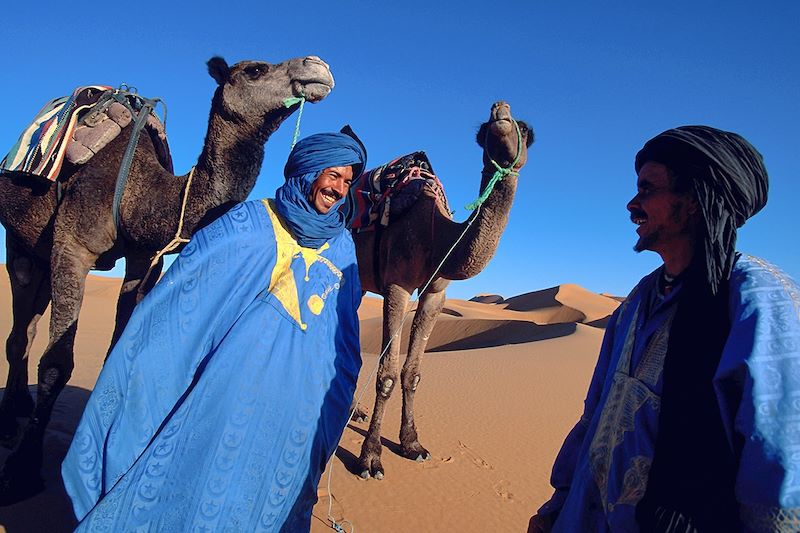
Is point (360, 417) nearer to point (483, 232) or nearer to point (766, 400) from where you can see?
point (483, 232)

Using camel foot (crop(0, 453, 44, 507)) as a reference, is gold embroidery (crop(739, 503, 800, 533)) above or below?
above

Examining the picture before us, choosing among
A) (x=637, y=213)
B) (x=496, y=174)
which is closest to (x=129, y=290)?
(x=496, y=174)

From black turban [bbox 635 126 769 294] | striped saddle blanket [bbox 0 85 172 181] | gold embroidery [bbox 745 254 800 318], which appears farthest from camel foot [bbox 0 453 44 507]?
gold embroidery [bbox 745 254 800 318]

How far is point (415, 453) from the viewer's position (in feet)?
17.0

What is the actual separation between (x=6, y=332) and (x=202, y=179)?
14.2 metres

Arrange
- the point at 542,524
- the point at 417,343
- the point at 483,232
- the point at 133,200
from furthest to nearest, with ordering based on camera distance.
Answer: the point at 417,343
the point at 483,232
the point at 133,200
the point at 542,524

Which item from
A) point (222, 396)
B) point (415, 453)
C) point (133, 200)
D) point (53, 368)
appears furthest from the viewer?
point (415, 453)

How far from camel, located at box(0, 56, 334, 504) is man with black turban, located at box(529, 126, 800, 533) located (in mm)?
2255

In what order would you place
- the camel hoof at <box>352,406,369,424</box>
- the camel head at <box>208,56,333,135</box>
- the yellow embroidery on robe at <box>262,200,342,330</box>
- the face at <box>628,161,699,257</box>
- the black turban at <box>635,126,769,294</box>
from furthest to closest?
the camel hoof at <box>352,406,369,424</box>
the camel head at <box>208,56,333,135</box>
the yellow embroidery on robe at <box>262,200,342,330</box>
the face at <box>628,161,699,257</box>
the black turban at <box>635,126,769,294</box>

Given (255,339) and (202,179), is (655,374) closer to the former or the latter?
(255,339)

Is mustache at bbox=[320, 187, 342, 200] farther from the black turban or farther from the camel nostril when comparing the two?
the black turban

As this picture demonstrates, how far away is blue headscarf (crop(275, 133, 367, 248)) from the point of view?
102 inches

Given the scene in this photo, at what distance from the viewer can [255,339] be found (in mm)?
2361

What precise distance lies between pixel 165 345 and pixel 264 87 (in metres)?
1.77
